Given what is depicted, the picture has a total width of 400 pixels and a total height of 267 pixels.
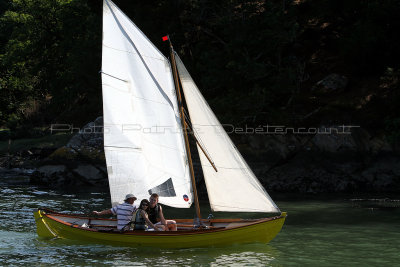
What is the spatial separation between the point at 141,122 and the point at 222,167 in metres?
3.38

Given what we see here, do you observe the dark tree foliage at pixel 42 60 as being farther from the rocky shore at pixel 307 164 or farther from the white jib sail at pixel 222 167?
the white jib sail at pixel 222 167

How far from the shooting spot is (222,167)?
17.1 metres

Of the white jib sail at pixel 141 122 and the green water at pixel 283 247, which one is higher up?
the white jib sail at pixel 141 122

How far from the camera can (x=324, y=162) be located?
103ft

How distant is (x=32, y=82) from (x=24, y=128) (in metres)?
10.3

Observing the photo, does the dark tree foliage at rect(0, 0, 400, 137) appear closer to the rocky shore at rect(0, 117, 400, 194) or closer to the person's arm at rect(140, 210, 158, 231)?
the rocky shore at rect(0, 117, 400, 194)

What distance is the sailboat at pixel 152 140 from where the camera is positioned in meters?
17.1

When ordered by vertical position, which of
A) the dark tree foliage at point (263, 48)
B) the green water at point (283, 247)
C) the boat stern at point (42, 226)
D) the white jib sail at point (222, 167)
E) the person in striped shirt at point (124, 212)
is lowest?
the green water at point (283, 247)

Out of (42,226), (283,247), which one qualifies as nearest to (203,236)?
(283,247)

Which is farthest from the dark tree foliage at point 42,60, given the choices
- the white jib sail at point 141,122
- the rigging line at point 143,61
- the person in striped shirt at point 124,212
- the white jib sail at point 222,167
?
the white jib sail at point 222,167

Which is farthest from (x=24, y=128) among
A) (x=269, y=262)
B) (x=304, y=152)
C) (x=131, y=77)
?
(x=269, y=262)

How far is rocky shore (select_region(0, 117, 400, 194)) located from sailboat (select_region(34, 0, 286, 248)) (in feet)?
46.3

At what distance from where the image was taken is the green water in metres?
15.0

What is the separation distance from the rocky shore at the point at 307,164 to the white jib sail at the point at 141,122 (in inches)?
561
